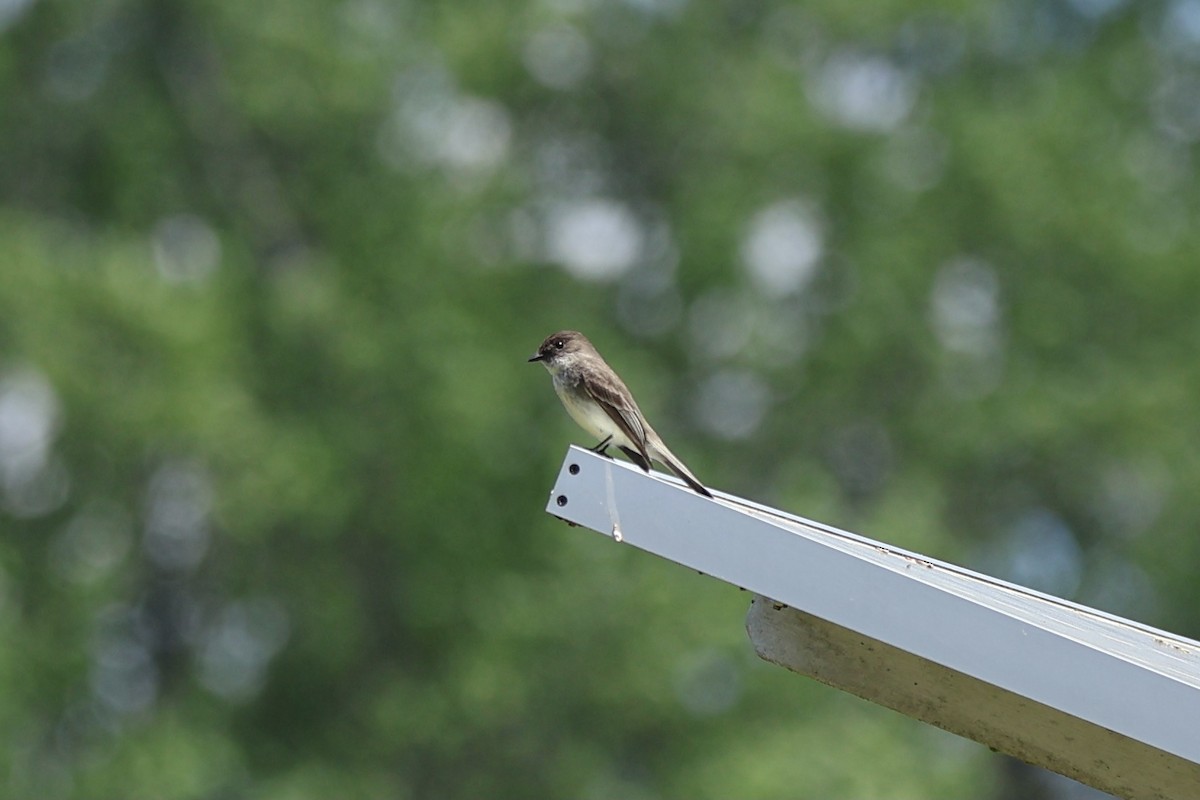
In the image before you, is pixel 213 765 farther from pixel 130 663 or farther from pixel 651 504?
pixel 651 504

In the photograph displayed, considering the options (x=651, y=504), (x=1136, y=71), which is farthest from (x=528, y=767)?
(x=651, y=504)

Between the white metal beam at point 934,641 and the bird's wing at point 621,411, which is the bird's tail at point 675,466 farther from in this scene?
the white metal beam at point 934,641

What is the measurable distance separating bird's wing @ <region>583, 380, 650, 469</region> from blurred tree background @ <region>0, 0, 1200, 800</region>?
14.9 meters

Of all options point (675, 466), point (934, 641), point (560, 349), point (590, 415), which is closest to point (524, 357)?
point (560, 349)

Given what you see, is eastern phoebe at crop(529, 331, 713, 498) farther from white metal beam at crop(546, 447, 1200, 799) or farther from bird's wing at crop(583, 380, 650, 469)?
white metal beam at crop(546, 447, 1200, 799)

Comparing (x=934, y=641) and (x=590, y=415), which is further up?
(x=590, y=415)

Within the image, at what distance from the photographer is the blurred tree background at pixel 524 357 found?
79.7 ft

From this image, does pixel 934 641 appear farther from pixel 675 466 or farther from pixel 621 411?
pixel 621 411

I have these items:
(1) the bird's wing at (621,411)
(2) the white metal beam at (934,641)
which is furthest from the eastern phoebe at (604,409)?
(2) the white metal beam at (934,641)

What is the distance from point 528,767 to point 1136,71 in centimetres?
1610

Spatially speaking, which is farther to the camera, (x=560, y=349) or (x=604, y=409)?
(x=560, y=349)

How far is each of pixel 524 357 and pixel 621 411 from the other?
18302mm

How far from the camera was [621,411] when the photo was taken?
772cm

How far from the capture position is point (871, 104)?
3102cm
